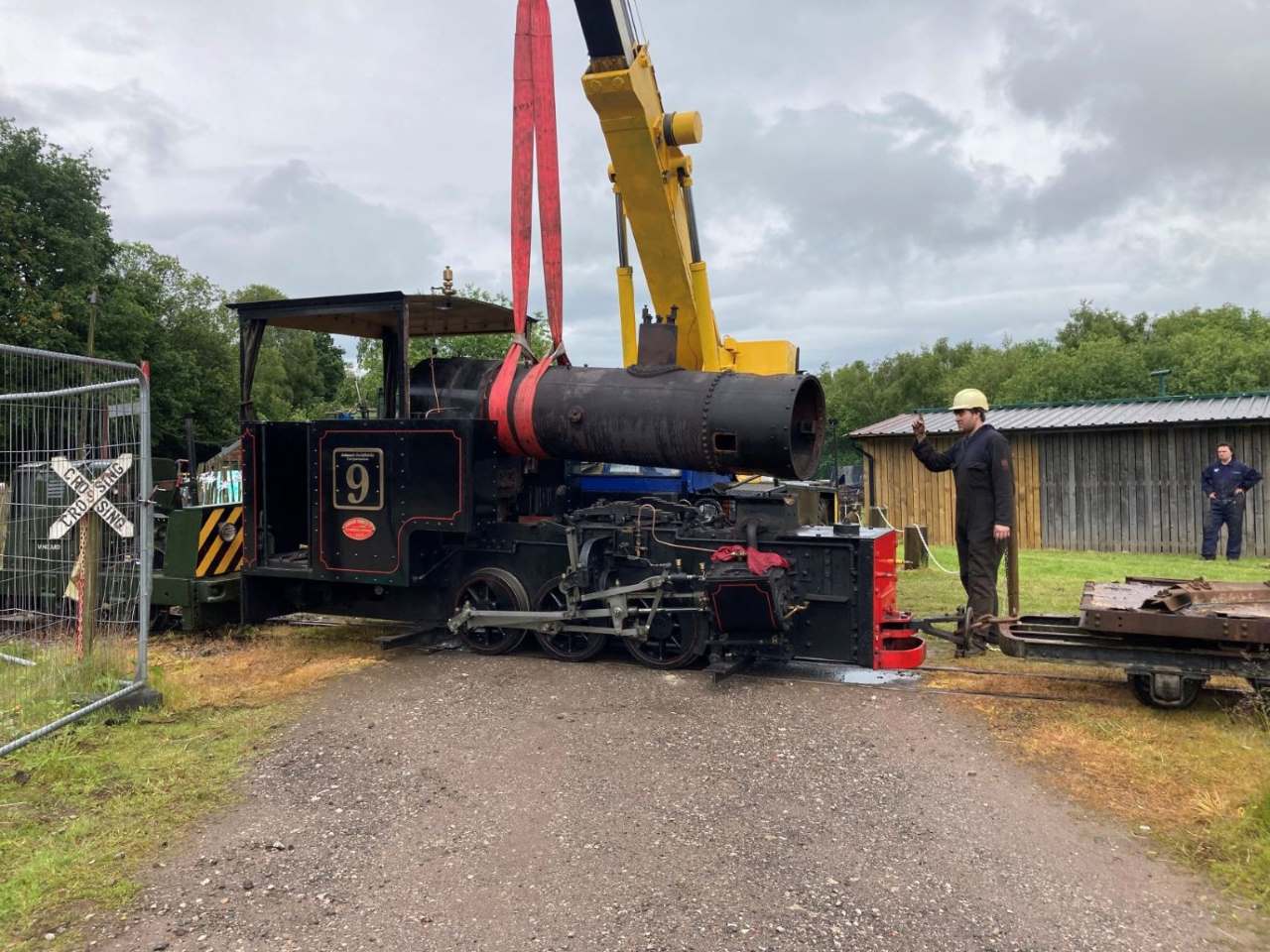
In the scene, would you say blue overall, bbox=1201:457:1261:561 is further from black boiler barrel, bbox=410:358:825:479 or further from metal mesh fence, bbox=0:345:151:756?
metal mesh fence, bbox=0:345:151:756

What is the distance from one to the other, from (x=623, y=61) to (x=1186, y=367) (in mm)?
38104

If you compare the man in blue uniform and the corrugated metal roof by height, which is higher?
the corrugated metal roof

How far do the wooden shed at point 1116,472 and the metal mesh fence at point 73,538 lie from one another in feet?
47.3

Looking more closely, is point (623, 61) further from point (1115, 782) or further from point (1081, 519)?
point (1081, 519)

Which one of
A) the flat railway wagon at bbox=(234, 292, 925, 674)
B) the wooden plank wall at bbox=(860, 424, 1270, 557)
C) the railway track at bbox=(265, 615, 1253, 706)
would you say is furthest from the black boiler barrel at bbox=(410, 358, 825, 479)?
the wooden plank wall at bbox=(860, 424, 1270, 557)

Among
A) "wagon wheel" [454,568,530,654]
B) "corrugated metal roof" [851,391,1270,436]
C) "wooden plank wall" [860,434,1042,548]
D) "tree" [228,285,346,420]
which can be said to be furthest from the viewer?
"tree" [228,285,346,420]

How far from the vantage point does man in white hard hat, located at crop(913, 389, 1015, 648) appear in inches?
258

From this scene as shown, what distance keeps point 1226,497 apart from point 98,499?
568 inches

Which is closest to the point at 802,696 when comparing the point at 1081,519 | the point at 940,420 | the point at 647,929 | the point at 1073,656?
the point at 1073,656

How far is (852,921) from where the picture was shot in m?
3.20

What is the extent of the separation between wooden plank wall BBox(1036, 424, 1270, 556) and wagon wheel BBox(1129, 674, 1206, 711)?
11.6m

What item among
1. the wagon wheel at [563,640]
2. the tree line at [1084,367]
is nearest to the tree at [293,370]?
the tree line at [1084,367]

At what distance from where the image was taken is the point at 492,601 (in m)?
7.32

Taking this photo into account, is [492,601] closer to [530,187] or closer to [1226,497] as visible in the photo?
[530,187]
